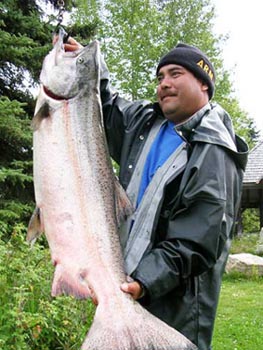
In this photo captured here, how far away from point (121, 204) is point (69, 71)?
67 cm

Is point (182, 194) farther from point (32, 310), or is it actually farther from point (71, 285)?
point (32, 310)

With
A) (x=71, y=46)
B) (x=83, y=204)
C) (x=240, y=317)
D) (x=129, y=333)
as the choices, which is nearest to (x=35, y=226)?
(x=83, y=204)

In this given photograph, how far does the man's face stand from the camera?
2656mm

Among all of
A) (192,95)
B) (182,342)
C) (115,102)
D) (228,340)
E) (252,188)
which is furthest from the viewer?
(252,188)

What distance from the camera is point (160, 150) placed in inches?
109

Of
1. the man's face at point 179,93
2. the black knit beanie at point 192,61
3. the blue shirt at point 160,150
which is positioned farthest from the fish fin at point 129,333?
the black knit beanie at point 192,61

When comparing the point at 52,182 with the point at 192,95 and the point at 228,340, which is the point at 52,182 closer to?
the point at 192,95

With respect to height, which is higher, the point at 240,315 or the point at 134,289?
the point at 134,289

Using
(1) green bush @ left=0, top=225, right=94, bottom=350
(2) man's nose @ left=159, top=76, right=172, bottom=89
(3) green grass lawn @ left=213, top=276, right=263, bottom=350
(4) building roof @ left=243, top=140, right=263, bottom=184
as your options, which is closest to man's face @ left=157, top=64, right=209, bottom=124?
(2) man's nose @ left=159, top=76, right=172, bottom=89

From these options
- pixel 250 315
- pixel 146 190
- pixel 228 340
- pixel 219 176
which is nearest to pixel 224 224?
pixel 219 176

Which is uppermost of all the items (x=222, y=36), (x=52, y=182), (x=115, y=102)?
(x=222, y=36)

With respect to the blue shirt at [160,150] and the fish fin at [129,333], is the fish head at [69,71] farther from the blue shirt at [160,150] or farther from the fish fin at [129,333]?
the fish fin at [129,333]

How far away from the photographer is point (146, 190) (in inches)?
103

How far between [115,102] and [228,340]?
5542mm
